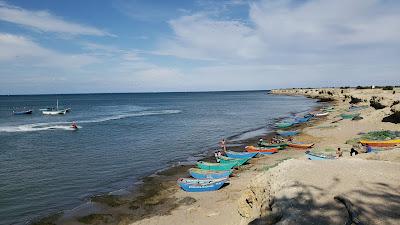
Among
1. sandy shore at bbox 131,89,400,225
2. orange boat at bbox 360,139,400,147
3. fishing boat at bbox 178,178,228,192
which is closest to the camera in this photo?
sandy shore at bbox 131,89,400,225

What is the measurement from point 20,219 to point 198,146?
76.2 feet

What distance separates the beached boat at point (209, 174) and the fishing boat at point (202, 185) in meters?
1.73

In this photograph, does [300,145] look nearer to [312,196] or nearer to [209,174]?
[209,174]

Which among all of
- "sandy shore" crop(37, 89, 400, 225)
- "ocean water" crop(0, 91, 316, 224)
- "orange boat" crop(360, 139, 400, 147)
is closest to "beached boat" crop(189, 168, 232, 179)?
"sandy shore" crop(37, 89, 400, 225)

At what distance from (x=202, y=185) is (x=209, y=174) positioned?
2.76 meters

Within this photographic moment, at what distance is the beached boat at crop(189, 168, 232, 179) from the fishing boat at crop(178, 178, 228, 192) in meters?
1.73

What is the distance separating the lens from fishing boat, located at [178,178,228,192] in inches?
867

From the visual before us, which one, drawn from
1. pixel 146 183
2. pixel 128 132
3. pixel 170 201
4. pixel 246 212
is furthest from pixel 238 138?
pixel 246 212

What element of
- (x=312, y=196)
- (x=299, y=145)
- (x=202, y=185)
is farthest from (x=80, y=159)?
(x=312, y=196)

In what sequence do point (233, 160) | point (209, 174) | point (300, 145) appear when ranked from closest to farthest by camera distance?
point (209, 174) → point (233, 160) → point (300, 145)

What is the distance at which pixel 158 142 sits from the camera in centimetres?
4384

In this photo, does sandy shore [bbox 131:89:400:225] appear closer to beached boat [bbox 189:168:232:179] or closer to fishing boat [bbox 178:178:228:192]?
fishing boat [bbox 178:178:228:192]

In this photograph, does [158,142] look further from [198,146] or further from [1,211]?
[1,211]

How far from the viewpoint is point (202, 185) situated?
22.2 meters
